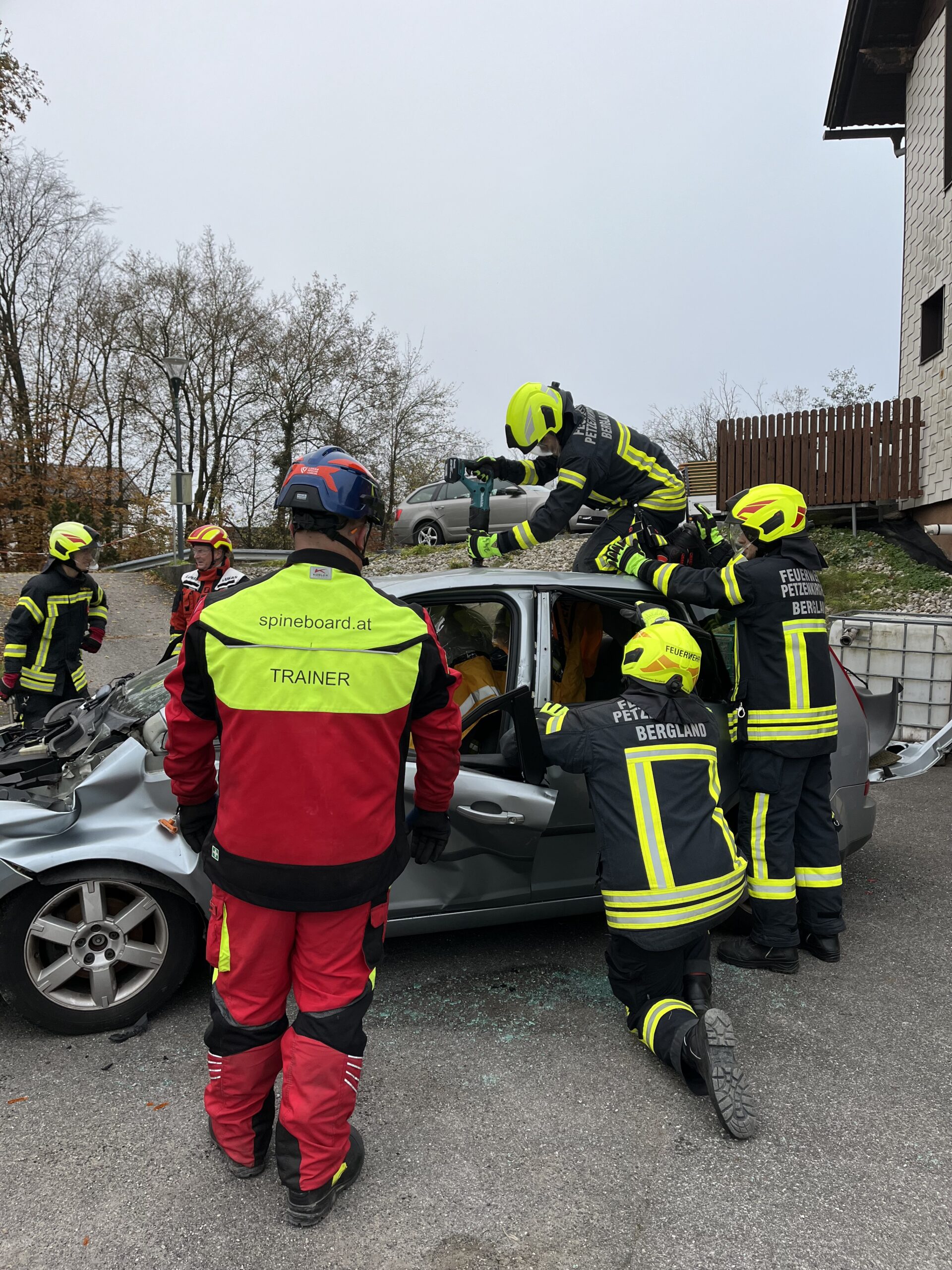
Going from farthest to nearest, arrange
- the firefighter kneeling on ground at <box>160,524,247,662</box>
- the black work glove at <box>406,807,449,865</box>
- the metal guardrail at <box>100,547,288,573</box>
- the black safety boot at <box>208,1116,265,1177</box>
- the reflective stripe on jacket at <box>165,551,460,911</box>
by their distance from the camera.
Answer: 1. the metal guardrail at <box>100,547,288,573</box>
2. the firefighter kneeling on ground at <box>160,524,247,662</box>
3. the black work glove at <box>406,807,449,865</box>
4. the black safety boot at <box>208,1116,265,1177</box>
5. the reflective stripe on jacket at <box>165,551,460,911</box>

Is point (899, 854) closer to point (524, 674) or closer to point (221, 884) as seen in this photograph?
point (524, 674)

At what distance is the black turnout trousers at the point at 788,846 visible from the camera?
136 inches

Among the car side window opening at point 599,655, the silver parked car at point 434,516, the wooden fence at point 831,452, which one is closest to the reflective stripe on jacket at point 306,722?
the car side window opening at point 599,655

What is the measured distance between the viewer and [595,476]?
441cm

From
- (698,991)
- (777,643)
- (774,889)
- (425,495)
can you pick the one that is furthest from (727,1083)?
(425,495)

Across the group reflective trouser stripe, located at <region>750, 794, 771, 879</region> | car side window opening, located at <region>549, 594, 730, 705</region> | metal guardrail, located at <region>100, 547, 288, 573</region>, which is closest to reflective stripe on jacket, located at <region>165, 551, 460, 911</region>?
car side window opening, located at <region>549, 594, 730, 705</region>

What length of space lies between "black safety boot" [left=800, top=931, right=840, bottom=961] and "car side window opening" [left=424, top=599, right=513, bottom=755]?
1707mm

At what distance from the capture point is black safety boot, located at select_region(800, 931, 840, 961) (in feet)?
11.6

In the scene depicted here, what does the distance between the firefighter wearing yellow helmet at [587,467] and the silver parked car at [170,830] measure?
86cm

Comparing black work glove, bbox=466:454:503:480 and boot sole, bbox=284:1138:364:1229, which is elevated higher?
black work glove, bbox=466:454:503:480

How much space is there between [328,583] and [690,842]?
57.2 inches

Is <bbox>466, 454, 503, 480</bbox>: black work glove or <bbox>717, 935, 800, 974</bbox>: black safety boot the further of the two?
<bbox>466, 454, 503, 480</bbox>: black work glove

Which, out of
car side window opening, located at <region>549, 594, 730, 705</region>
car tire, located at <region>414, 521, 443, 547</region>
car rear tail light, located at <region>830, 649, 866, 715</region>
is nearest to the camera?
car side window opening, located at <region>549, 594, 730, 705</region>

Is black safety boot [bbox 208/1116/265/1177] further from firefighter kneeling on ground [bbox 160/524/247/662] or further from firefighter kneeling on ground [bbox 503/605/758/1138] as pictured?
firefighter kneeling on ground [bbox 160/524/247/662]
